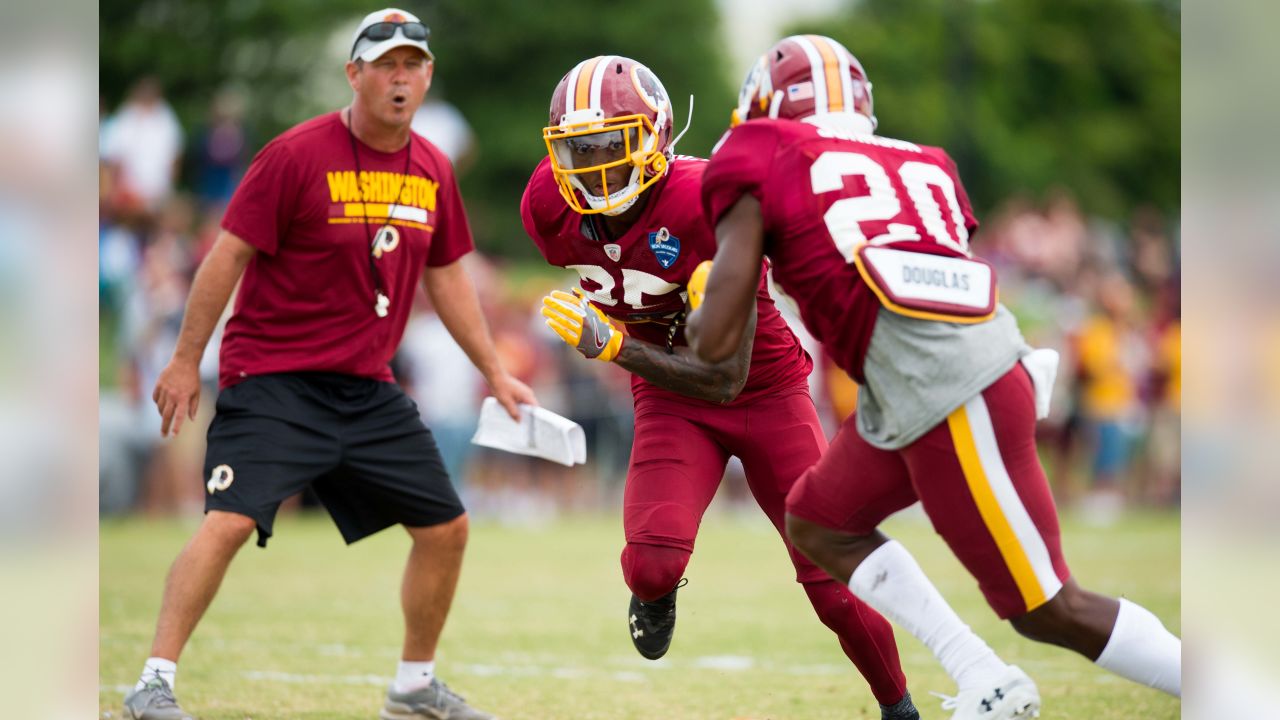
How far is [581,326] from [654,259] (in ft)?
1.53

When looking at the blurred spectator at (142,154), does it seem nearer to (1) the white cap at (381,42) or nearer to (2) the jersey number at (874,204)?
(1) the white cap at (381,42)

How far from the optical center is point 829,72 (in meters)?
3.95

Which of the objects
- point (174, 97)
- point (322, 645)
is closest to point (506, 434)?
point (322, 645)

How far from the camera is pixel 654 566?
181 inches

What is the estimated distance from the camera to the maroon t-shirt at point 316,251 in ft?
16.6

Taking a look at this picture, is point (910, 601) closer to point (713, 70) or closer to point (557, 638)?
point (557, 638)

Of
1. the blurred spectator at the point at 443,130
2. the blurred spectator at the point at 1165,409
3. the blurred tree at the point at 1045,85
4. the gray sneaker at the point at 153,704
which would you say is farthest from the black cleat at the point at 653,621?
the blurred tree at the point at 1045,85

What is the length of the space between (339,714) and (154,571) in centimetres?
455

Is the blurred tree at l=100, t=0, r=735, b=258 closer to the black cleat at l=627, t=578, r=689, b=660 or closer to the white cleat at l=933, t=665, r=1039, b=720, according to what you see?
the black cleat at l=627, t=578, r=689, b=660

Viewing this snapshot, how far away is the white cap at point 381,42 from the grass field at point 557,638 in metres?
2.45

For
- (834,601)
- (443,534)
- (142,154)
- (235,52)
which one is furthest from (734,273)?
(235,52)
